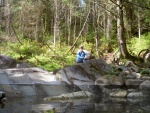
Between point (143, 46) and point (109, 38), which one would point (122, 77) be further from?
point (109, 38)

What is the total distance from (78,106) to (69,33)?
66.5 ft

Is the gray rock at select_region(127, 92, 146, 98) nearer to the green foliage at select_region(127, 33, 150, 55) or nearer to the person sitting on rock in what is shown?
the person sitting on rock

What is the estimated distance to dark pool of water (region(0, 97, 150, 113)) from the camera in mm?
8445

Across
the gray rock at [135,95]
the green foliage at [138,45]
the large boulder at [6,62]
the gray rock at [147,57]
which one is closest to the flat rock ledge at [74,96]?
the gray rock at [135,95]

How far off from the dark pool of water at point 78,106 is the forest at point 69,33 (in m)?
4.30

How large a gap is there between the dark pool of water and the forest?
4304 mm

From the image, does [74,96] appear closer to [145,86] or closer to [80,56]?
[145,86]

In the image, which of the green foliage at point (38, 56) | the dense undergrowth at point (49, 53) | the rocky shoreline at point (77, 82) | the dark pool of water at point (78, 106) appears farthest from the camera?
the dense undergrowth at point (49, 53)

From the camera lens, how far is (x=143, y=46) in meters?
21.5

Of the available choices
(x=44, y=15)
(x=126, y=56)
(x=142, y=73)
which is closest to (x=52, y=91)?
(x=142, y=73)

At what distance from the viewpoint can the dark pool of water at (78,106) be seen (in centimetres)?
845

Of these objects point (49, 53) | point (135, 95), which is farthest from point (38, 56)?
point (135, 95)

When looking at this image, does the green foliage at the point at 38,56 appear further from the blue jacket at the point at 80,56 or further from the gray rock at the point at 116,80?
the gray rock at the point at 116,80

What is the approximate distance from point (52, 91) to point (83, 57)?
3176 millimetres
